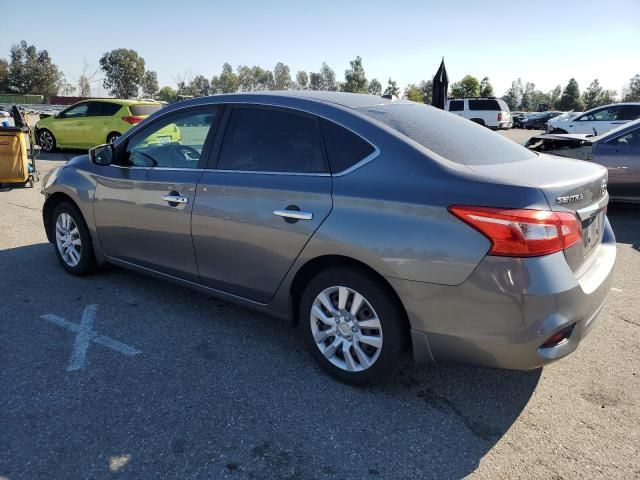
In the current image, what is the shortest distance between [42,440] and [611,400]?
10.2 ft

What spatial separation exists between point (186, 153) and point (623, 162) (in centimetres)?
660

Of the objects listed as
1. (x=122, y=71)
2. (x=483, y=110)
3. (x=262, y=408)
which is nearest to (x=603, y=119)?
(x=483, y=110)

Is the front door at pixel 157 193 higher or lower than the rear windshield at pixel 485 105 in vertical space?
lower

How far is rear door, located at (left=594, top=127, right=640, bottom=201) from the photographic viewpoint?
7266 millimetres

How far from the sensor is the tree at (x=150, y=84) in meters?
93.6

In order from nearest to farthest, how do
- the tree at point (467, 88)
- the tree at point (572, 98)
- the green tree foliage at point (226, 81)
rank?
the tree at point (467, 88) → the tree at point (572, 98) → the green tree foliage at point (226, 81)

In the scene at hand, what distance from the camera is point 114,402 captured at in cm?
277

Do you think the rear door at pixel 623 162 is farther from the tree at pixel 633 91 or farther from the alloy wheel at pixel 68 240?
the tree at pixel 633 91

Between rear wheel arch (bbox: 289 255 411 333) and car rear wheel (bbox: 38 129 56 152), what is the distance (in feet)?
47.7

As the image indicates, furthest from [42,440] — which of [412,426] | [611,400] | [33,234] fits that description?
[33,234]

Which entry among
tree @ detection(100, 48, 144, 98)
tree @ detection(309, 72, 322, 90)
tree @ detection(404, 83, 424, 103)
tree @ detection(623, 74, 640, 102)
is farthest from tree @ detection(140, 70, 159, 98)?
tree @ detection(623, 74, 640, 102)

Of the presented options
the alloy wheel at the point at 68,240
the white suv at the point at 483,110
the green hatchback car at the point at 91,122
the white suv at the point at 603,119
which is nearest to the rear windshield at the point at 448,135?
the alloy wheel at the point at 68,240

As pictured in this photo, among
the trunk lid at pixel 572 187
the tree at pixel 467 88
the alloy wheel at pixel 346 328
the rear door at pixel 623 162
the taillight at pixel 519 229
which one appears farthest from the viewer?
the tree at pixel 467 88

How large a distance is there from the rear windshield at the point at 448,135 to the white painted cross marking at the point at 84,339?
2.28 metres
